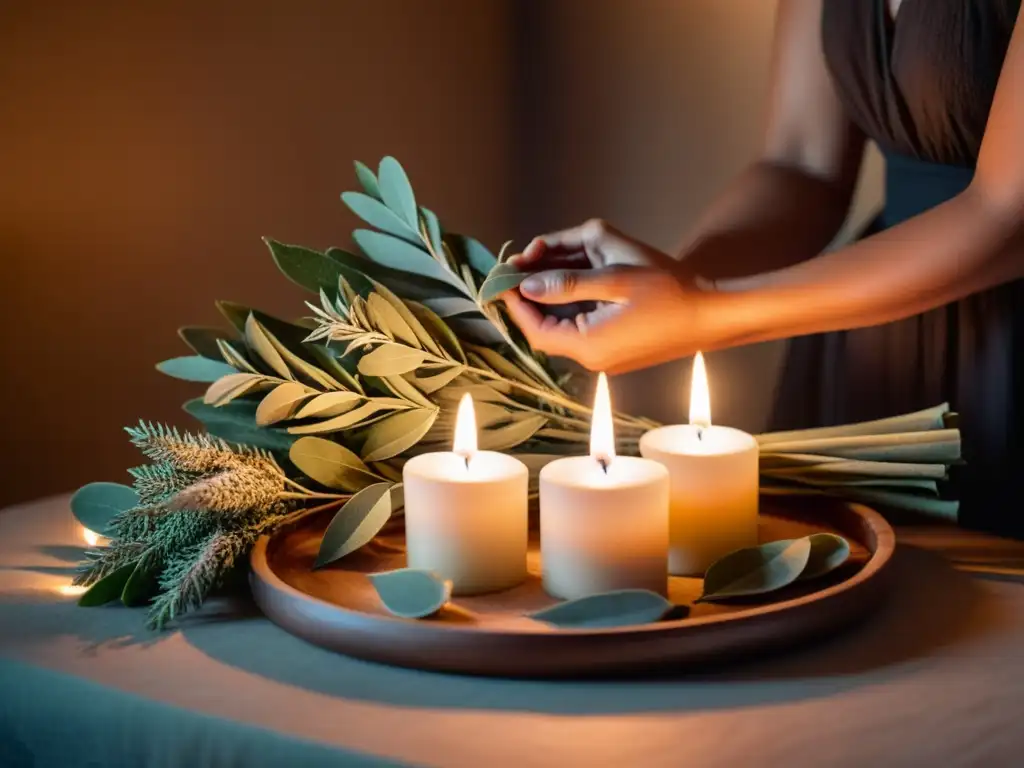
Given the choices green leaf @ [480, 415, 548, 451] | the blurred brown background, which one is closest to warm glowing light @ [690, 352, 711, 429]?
green leaf @ [480, 415, 548, 451]

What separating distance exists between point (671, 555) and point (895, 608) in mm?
143

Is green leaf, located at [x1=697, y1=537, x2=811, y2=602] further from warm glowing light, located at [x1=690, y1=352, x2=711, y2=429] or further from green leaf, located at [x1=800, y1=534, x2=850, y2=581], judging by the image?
warm glowing light, located at [x1=690, y1=352, x2=711, y2=429]

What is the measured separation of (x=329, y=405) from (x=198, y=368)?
118mm

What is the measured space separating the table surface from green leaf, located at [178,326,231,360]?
25 cm

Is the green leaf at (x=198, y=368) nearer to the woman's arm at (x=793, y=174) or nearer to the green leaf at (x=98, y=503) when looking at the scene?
the green leaf at (x=98, y=503)

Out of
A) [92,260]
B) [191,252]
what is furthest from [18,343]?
[191,252]

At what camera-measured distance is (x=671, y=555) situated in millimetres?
782

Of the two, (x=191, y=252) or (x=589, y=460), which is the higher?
(x=191, y=252)

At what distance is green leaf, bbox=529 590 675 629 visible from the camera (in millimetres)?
638

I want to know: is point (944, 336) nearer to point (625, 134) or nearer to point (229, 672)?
point (229, 672)

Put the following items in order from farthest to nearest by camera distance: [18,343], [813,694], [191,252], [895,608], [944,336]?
1. [191,252]
2. [18,343]
3. [944,336]
4. [895,608]
5. [813,694]

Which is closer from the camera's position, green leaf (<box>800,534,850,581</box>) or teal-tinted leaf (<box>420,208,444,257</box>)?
green leaf (<box>800,534,850,581</box>)

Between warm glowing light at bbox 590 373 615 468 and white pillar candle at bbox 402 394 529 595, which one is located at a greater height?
warm glowing light at bbox 590 373 615 468

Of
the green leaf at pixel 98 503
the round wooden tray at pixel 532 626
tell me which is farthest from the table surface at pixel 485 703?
the green leaf at pixel 98 503
